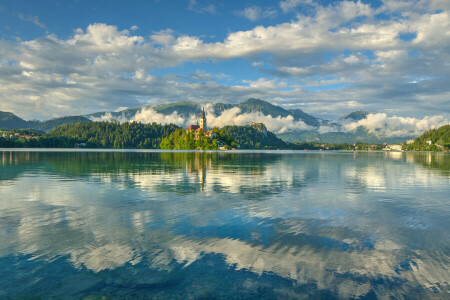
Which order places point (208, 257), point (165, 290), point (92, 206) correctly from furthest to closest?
point (92, 206) → point (208, 257) → point (165, 290)

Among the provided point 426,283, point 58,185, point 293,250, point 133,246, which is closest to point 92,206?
point 133,246

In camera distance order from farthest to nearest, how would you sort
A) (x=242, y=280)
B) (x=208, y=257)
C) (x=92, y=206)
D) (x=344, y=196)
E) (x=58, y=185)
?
1. (x=58, y=185)
2. (x=344, y=196)
3. (x=92, y=206)
4. (x=208, y=257)
5. (x=242, y=280)

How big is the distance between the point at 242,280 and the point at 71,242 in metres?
9.11

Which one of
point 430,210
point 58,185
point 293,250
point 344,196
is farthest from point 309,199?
point 58,185

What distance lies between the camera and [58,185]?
3469 cm

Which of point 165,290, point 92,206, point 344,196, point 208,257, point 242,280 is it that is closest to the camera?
point 165,290

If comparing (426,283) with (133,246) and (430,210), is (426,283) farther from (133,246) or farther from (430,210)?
(430,210)

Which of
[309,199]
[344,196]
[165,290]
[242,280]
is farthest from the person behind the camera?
[344,196]

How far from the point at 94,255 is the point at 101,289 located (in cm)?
325

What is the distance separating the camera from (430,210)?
23984 millimetres

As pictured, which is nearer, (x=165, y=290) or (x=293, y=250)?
(x=165, y=290)

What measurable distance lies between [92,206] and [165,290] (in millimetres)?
15738

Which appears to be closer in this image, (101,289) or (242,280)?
(101,289)

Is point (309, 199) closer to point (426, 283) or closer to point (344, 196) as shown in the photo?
point (344, 196)
